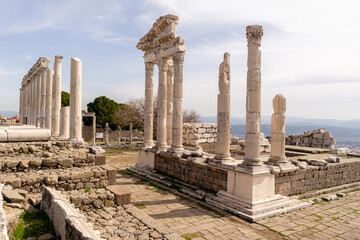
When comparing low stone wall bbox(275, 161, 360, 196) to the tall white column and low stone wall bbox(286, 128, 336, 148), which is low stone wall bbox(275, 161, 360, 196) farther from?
the tall white column

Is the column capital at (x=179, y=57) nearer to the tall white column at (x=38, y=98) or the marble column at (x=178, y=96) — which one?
the marble column at (x=178, y=96)

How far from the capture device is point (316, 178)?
414 inches

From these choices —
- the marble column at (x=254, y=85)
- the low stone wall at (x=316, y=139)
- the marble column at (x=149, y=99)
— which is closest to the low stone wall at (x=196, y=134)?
the marble column at (x=149, y=99)

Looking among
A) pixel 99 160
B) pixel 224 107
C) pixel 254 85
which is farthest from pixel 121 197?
pixel 254 85

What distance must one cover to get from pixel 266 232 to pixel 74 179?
5.60 m

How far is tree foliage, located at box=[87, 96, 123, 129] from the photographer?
43259mm

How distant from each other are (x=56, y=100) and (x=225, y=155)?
12501mm

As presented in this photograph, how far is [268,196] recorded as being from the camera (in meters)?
8.66

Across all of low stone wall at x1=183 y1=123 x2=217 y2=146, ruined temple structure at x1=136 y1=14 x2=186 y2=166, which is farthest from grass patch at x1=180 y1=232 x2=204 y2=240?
low stone wall at x1=183 y1=123 x2=217 y2=146

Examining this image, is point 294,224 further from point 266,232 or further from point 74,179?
point 74,179

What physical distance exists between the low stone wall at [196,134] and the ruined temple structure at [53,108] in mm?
7418

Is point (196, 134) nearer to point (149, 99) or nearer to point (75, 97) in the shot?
point (149, 99)

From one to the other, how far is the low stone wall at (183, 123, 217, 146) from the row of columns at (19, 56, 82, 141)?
24.4 ft

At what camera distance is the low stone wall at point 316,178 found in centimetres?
942
